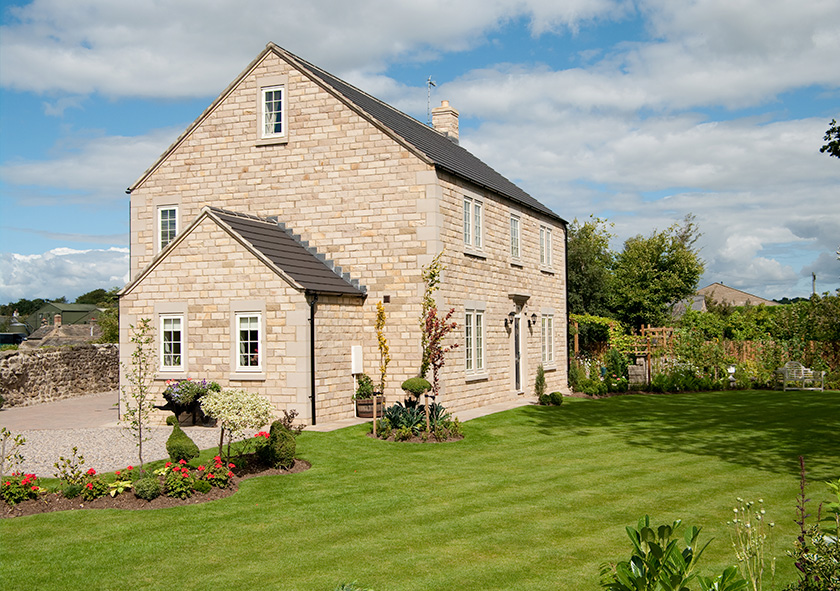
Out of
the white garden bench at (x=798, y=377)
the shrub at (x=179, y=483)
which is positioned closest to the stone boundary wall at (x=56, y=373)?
the shrub at (x=179, y=483)

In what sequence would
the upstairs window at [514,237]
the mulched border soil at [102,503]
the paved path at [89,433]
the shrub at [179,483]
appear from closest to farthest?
the mulched border soil at [102,503] → the shrub at [179,483] → the paved path at [89,433] → the upstairs window at [514,237]

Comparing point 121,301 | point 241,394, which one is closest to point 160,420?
point 121,301

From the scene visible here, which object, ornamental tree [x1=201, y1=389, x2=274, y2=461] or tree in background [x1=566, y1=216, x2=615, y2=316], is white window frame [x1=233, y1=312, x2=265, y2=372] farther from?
tree in background [x1=566, y1=216, x2=615, y2=316]

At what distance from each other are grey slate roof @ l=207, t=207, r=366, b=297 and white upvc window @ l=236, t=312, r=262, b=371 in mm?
1566

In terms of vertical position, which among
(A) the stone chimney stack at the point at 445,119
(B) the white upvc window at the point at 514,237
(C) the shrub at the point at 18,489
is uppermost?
(A) the stone chimney stack at the point at 445,119

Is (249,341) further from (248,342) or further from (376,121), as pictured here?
(376,121)

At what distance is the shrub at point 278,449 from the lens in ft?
42.2

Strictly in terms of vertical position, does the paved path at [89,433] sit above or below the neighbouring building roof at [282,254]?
below

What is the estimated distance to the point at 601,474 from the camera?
12.7 meters

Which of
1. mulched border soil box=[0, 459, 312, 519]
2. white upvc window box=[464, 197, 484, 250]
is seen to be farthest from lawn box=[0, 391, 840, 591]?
white upvc window box=[464, 197, 484, 250]

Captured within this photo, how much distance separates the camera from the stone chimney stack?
3170 centimetres

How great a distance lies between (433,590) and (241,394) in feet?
20.6

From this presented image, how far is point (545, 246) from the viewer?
29609 mm

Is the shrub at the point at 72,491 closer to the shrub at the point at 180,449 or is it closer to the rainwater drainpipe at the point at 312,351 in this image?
the shrub at the point at 180,449
